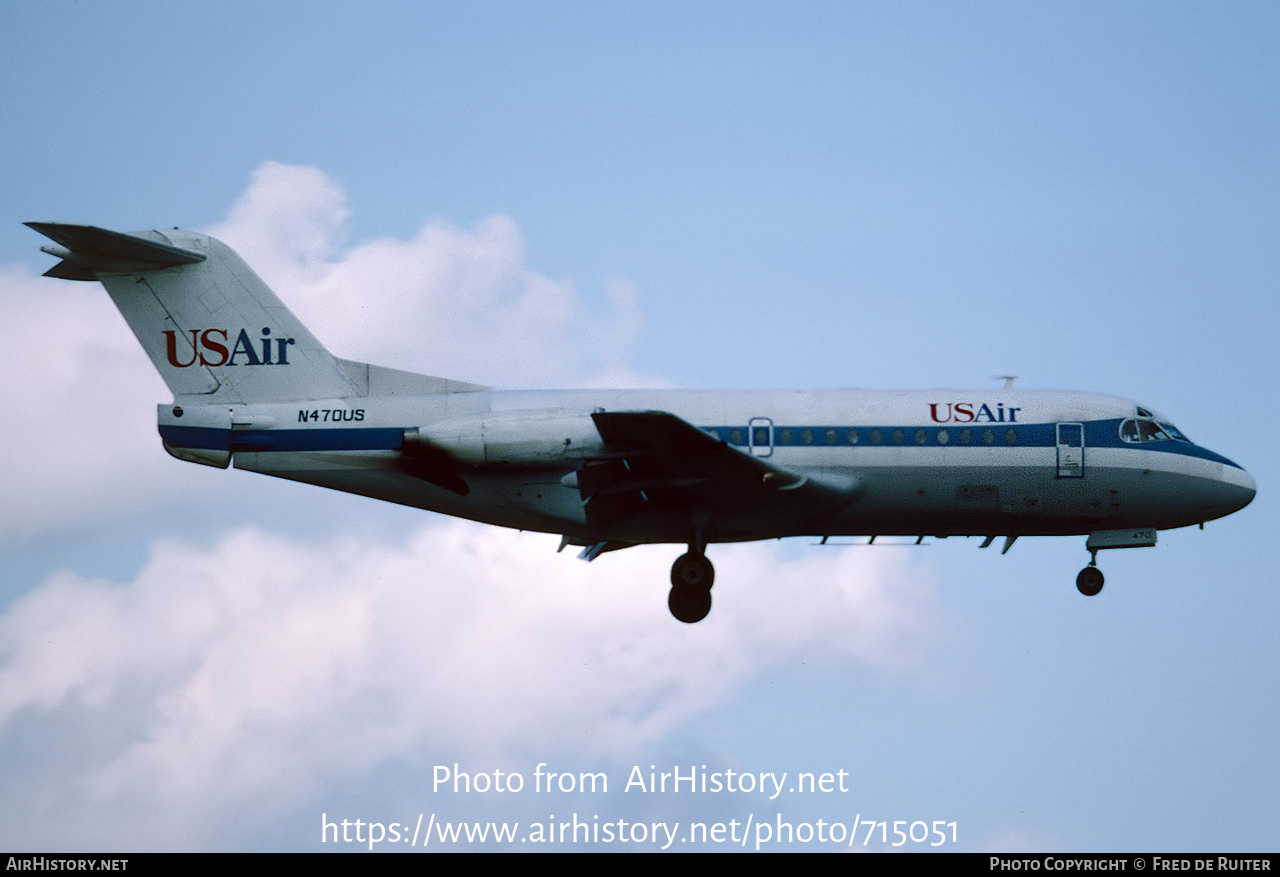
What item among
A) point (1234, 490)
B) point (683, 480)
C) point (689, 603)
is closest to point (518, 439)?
point (683, 480)

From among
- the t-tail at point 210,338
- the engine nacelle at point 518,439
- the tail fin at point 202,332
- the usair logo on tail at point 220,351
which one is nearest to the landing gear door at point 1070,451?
the engine nacelle at point 518,439

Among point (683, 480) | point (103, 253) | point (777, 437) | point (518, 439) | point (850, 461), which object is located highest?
point (103, 253)

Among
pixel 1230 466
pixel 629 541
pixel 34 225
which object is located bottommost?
pixel 629 541

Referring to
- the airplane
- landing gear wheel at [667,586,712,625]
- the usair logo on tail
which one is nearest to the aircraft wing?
the airplane

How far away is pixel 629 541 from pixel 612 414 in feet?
12.9

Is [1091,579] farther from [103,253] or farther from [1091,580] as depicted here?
[103,253]

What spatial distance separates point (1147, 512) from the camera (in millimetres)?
22891

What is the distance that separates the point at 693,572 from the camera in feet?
73.6

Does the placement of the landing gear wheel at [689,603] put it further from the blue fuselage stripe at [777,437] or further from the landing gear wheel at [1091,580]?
the landing gear wheel at [1091,580]

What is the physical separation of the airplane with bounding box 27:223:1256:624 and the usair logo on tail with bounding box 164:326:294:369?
0.02 metres

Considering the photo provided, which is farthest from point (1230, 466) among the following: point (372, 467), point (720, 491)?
point (372, 467)

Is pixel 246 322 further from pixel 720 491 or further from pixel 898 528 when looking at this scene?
pixel 898 528

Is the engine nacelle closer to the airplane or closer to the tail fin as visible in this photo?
the airplane

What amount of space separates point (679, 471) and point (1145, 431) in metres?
8.00
